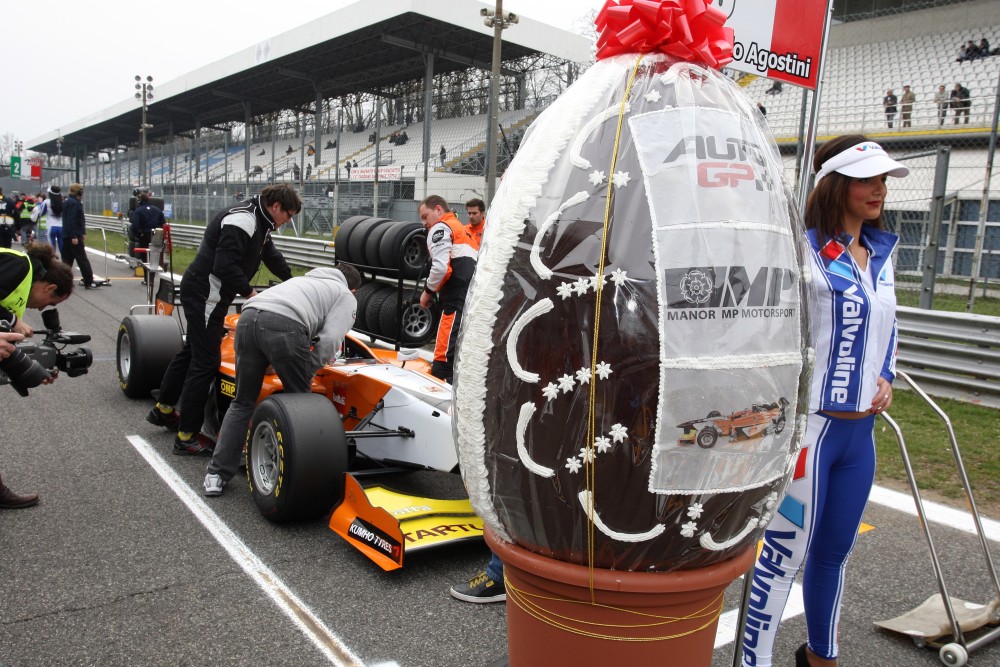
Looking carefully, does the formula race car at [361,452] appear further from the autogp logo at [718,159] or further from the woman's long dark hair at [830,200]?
the autogp logo at [718,159]

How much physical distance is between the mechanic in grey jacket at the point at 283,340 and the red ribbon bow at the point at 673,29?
2.95 m

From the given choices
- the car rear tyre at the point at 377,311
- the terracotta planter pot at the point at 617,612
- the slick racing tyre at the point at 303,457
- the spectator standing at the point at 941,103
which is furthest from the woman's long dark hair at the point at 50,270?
the spectator standing at the point at 941,103

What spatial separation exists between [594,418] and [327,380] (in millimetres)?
3534

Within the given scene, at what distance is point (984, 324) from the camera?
6.80m

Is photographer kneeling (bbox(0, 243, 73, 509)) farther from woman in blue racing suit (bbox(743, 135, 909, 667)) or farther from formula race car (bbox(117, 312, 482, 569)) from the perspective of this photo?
woman in blue racing suit (bbox(743, 135, 909, 667))

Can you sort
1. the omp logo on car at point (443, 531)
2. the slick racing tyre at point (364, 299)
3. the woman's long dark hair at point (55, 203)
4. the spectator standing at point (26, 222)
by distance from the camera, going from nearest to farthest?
the omp logo on car at point (443, 531) < the slick racing tyre at point (364, 299) < the woman's long dark hair at point (55, 203) < the spectator standing at point (26, 222)

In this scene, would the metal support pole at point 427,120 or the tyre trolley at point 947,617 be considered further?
the metal support pole at point 427,120

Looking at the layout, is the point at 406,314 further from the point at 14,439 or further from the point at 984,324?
the point at 984,324

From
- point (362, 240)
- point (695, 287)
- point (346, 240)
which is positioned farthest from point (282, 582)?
point (346, 240)

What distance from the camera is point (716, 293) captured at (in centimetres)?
157

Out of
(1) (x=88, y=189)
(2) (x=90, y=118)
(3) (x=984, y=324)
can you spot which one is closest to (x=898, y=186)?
(3) (x=984, y=324)

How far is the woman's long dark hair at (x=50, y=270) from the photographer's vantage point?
4047mm

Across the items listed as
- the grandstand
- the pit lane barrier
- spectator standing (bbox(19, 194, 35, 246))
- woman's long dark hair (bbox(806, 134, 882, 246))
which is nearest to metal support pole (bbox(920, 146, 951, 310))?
the pit lane barrier

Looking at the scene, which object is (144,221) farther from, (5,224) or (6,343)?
(6,343)
